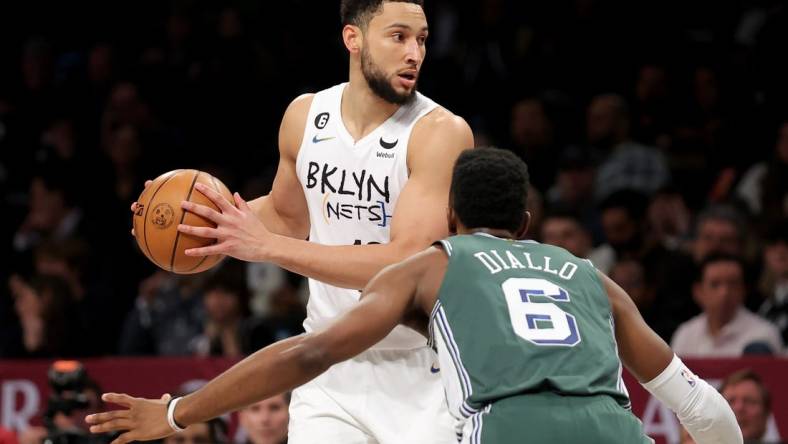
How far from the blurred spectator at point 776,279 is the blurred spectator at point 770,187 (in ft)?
1.30

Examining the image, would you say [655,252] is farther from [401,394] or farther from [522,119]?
[401,394]

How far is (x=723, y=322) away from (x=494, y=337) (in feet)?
17.8

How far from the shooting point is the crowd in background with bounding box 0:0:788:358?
1006 cm

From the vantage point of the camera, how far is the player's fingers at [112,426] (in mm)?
4551

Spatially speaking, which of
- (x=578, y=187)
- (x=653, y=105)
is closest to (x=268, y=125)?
(x=578, y=187)

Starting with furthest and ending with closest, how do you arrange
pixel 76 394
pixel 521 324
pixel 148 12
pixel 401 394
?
pixel 148 12, pixel 76 394, pixel 401 394, pixel 521 324

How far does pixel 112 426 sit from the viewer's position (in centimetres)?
457

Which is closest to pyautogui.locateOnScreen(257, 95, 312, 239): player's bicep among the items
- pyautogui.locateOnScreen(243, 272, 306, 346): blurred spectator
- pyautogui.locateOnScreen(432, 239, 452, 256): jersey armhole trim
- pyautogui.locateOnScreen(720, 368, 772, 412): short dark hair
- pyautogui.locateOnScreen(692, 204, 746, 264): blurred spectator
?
pyautogui.locateOnScreen(432, 239, 452, 256): jersey armhole trim

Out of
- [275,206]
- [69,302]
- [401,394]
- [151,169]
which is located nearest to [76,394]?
[275,206]

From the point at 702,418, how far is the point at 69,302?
262 inches

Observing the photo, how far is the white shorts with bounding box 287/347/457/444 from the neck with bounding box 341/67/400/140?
3.16 feet

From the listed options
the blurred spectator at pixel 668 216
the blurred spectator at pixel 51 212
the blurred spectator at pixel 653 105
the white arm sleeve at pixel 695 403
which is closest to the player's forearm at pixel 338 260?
the white arm sleeve at pixel 695 403

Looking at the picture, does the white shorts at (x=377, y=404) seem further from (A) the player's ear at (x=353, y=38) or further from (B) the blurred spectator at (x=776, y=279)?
(B) the blurred spectator at (x=776, y=279)

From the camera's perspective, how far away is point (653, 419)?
8.53 meters
